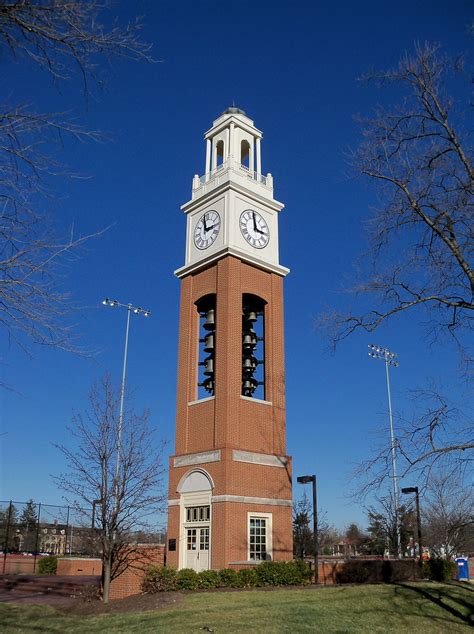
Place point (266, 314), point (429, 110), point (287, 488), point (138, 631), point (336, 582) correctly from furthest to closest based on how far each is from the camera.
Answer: point (266, 314)
point (287, 488)
point (336, 582)
point (138, 631)
point (429, 110)

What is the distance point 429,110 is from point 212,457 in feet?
53.2

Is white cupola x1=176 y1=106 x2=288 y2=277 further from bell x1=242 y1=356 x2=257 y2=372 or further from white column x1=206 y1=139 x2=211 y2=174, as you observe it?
bell x1=242 y1=356 x2=257 y2=372

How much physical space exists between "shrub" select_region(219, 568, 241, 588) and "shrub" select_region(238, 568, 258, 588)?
13cm

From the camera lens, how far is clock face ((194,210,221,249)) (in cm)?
2819

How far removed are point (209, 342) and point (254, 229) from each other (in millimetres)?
5742

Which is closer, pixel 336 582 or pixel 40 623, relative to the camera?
pixel 40 623

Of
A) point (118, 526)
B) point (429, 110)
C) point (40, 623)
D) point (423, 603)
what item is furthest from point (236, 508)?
point (429, 110)

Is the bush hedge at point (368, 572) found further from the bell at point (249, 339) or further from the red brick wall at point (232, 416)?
the bell at point (249, 339)

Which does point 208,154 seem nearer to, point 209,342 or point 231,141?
point 231,141

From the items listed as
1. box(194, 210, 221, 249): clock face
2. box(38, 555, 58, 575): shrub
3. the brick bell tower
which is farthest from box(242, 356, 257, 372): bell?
box(38, 555, 58, 575): shrub

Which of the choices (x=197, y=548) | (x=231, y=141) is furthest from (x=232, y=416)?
(x=231, y=141)

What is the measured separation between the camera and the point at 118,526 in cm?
1959

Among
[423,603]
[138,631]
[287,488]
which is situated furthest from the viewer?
[287,488]

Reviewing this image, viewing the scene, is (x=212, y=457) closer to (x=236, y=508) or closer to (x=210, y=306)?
(x=236, y=508)
